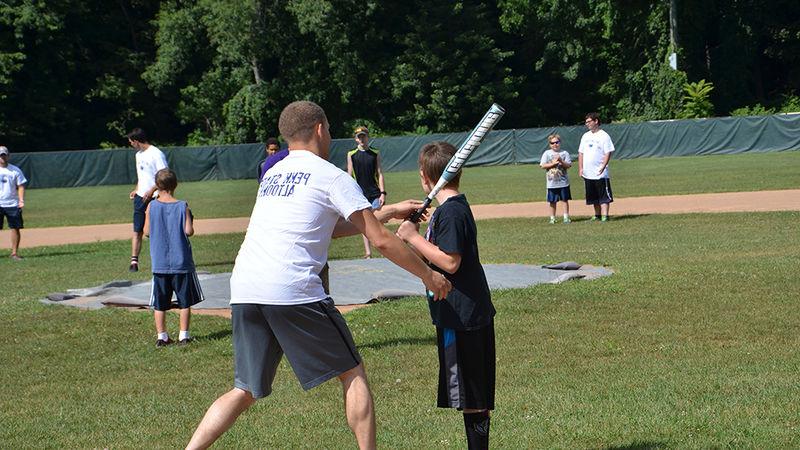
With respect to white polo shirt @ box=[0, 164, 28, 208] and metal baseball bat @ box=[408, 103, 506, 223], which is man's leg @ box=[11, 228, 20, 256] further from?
metal baseball bat @ box=[408, 103, 506, 223]

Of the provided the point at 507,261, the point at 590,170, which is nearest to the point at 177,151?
the point at 590,170

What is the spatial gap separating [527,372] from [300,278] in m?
3.29

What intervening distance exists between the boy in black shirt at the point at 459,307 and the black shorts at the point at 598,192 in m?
14.3

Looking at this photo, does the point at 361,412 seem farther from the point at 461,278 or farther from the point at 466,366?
the point at 461,278

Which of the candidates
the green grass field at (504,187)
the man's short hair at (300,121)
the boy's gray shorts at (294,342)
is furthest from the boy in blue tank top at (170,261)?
the green grass field at (504,187)

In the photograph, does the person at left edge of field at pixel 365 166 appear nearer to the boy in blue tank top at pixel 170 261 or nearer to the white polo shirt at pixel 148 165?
the white polo shirt at pixel 148 165

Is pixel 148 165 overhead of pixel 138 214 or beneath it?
overhead

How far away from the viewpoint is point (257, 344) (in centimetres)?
547

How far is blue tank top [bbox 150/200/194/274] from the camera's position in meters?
10.1

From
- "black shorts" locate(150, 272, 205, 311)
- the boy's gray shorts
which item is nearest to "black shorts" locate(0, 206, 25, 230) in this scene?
"black shorts" locate(150, 272, 205, 311)

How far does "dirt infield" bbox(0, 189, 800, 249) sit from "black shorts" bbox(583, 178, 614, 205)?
1.85 metres

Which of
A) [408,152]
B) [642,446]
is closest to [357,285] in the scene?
[642,446]

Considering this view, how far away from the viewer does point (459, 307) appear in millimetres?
5582

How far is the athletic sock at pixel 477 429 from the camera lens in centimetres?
576
